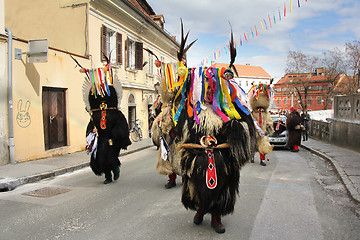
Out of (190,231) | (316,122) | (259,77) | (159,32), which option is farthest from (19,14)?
(259,77)

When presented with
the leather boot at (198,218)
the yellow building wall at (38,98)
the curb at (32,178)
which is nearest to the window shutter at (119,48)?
the yellow building wall at (38,98)

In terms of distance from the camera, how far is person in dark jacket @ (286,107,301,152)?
11430 millimetres

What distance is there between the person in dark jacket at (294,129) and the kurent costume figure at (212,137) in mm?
8631

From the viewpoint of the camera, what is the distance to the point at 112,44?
1450 centimetres

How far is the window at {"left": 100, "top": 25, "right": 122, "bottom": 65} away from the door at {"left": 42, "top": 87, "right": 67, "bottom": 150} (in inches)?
148

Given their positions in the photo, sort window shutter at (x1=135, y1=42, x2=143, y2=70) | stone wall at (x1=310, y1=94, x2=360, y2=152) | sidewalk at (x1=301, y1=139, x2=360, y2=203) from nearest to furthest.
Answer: sidewalk at (x1=301, y1=139, x2=360, y2=203), stone wall at (x1=310, y1=94, x2=360, y2=152), window shutter at (x1=135, y1=42, x2=143, y2=70)

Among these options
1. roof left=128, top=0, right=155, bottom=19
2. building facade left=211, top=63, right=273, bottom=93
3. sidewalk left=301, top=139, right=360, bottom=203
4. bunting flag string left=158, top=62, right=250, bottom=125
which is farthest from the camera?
building facade left=211, top=63, right=273, bottom=93

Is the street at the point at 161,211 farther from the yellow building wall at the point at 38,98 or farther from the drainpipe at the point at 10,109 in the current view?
the yellow building wall at the point at 38,98

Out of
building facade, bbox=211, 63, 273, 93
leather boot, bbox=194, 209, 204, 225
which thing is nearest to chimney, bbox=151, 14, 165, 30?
leather boot, bbox=194, 209, 204, 225

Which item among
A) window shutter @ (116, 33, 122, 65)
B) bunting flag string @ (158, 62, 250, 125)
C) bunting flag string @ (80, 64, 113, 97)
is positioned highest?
window shutter @ (116, 33, 122, 65)

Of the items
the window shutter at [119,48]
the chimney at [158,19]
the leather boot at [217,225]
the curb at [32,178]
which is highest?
the chimney at [158,19]

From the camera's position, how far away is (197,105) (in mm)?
3559

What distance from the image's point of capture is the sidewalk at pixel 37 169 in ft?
20.8

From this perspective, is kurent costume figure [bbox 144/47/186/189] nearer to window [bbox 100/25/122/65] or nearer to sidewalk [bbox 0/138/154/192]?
sidewalk [bbox 0/138/154/192]
